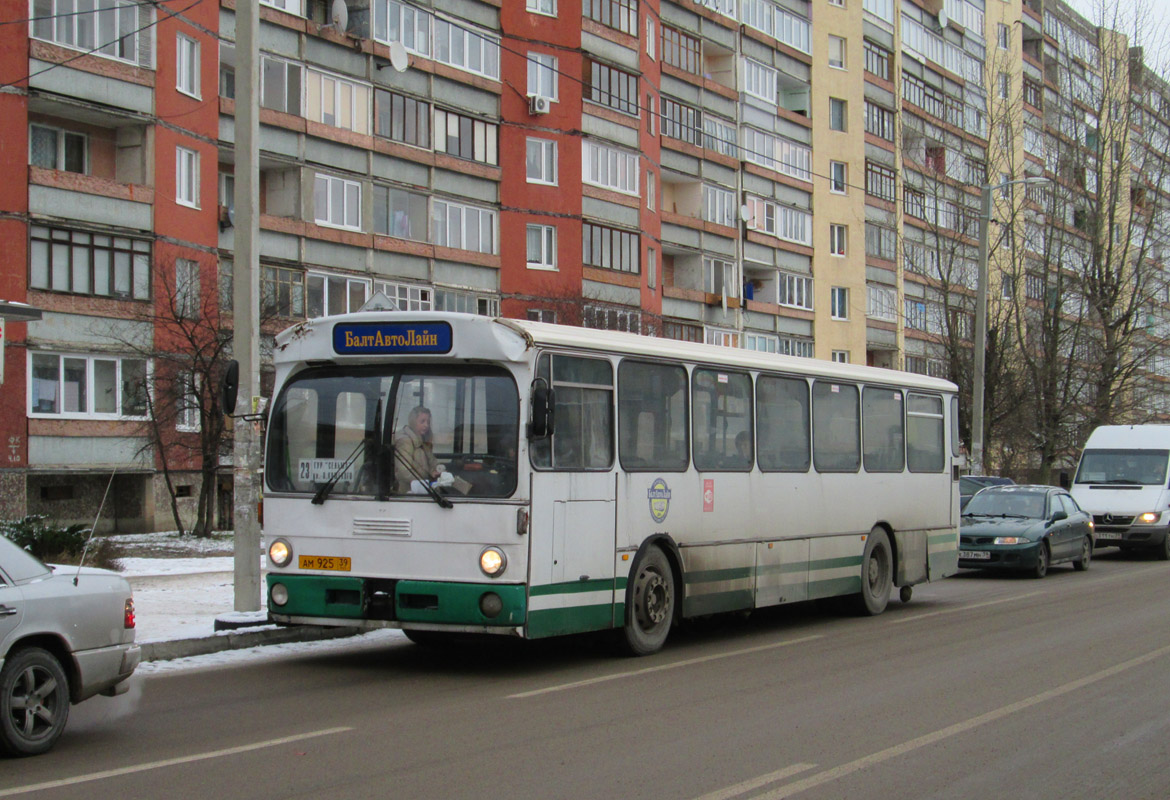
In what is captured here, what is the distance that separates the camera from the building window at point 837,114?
6294 cm

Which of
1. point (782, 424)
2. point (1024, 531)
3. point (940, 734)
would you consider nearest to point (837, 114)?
point (1024, 531)

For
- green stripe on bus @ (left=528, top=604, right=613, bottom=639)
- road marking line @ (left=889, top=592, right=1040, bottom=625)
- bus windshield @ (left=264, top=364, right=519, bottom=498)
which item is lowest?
road marking line @ (left=889, top=592, right=1040, bottom=625)

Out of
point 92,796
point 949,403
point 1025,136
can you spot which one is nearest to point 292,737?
point 92,796

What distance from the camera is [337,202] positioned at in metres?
38.8

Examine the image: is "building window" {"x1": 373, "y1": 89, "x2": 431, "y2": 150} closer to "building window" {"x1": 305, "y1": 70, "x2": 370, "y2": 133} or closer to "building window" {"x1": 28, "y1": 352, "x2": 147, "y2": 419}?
"building window" {"x1": 305, "y1": 70, "x2": 370, "y2": 133}

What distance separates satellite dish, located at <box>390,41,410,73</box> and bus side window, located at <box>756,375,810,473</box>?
26498 mm

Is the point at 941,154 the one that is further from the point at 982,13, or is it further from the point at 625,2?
the point at 982,13

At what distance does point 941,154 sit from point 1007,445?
35.0 ft

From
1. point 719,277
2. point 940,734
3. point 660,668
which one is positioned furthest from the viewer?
point 719,277

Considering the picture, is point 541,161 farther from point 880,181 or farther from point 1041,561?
point 1041,561

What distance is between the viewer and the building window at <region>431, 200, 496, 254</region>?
42.2 metres

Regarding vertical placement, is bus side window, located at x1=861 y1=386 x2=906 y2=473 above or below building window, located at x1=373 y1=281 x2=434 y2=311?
below

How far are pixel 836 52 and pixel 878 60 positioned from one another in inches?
125

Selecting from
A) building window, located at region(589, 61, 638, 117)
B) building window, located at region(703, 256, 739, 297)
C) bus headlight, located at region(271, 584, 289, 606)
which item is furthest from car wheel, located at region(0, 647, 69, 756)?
building window, located at region(703, 256, 739, 297)
